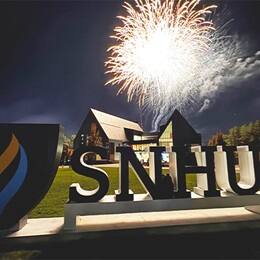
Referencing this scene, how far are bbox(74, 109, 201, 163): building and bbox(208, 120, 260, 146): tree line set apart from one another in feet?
17.6

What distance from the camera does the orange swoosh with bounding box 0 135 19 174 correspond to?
16.1 ft

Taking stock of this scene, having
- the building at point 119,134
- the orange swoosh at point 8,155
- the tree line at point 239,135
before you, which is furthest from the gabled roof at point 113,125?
the orange swoosh at point 8,155

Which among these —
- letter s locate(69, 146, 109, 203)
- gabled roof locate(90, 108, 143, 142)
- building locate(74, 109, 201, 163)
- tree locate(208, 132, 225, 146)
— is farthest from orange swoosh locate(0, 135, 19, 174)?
tree locate(208, 132, 225, 146)

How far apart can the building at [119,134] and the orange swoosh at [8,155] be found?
2311cm

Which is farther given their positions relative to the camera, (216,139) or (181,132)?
(216,139)

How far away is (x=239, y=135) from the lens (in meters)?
32.6

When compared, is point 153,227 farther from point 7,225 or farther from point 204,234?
point 7,225

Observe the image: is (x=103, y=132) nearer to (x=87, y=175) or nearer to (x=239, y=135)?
(x=239, y=135)

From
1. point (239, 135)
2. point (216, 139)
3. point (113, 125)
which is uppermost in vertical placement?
point (113, 125)

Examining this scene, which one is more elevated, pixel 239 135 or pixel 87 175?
pixel 239 135

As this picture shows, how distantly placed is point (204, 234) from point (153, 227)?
42.0 inches

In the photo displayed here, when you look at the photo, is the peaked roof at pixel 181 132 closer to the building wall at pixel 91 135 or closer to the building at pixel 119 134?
the building at pixel 119 134

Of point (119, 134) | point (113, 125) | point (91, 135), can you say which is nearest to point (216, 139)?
point (119, 134)

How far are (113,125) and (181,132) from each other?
32.5 feet
